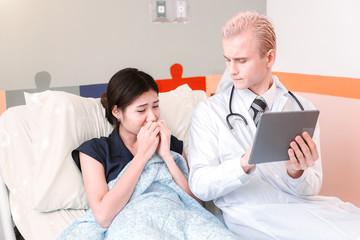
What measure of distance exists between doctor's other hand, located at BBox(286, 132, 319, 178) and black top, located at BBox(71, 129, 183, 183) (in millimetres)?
657

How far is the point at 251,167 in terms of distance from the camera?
1.33 m

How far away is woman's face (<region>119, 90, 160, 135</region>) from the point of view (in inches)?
63.0

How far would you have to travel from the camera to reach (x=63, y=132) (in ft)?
5.37

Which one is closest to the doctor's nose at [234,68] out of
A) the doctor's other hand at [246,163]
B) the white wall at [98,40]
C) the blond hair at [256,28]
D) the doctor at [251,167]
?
the doctor at [251,167]

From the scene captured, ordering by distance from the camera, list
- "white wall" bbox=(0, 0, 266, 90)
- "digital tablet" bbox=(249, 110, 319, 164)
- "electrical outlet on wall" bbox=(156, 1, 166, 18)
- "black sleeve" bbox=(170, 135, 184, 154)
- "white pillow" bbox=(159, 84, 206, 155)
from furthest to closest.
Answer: "electrical outlet on wall" bbox=(156, 1, 166, 18), "white wall" bbox=(0, 0, 266, 90), "white pillow" bbox=(159, 84, 206, 155), "black sleeve" bbox=(170, 135, 184, 154), "digital tablet" bbox=(249, 110, 319, 164)

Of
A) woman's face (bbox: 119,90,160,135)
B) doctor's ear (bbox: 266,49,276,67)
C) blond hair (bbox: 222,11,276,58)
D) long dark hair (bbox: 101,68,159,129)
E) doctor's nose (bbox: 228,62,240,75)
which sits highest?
blond hair (bbox: 222,11,276,58)

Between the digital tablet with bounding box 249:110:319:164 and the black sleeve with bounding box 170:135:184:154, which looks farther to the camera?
the black sleeve with bounding box 170:135:184:154

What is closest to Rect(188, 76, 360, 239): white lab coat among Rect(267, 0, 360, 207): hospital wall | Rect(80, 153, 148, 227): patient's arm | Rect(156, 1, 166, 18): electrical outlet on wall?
Rect(80, 153, 148, 227): patient's arm

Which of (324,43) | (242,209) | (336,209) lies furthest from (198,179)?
(324,43)

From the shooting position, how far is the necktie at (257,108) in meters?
1.55

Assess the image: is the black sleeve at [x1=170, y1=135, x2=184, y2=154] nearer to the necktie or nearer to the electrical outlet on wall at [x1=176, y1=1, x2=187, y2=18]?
the necktie

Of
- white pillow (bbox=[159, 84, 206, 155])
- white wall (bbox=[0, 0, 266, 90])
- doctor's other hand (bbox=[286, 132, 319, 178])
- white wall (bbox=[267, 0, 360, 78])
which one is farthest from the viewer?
white wall (bbox=[267, 0, 360, 78])

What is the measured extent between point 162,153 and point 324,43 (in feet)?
4.55

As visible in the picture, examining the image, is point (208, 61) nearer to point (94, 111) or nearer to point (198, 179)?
point (94, 111)
